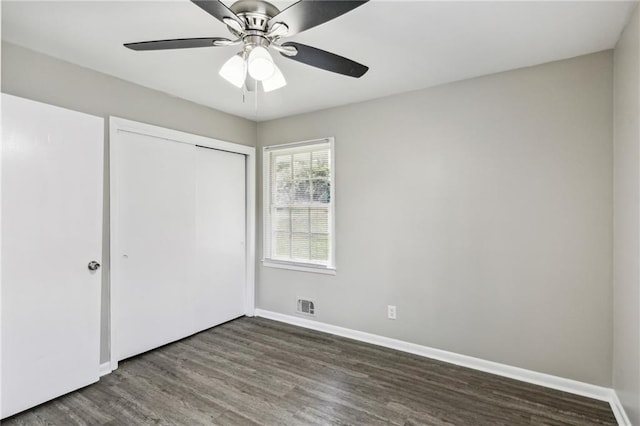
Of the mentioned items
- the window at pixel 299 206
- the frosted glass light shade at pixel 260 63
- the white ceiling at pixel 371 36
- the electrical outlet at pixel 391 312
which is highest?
the white ceiling at pixel 371 36

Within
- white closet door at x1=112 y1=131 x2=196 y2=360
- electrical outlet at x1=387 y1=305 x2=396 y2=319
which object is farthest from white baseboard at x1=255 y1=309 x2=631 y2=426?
white closet door at x1=112 y1=131 x2=196 y2=360

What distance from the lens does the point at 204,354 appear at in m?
3.07

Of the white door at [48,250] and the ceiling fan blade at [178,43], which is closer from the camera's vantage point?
the ceiling fan blade at [178,43]

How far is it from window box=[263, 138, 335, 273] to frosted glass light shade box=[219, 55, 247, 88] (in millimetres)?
1744

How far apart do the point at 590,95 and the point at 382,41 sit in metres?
1.58

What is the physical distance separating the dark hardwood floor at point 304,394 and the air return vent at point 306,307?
0.60 metres

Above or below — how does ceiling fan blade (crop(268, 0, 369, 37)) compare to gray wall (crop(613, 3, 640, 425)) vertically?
above

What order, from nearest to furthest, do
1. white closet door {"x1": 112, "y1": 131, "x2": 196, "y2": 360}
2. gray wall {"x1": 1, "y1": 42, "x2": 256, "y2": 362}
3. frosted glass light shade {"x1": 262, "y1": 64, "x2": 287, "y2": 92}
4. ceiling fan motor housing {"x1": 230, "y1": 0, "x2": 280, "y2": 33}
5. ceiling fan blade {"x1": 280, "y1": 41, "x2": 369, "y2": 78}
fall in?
ceiling fan motor housing {"x1": 230, "y1": 0, "x2": 280, "y2": 33} → ceiling fan blade {"x1": 280, "y1": 41, "x2": 369, "y2": 78} → frosted glass light shade {"x1": 262, "y1": 64, "x2": 287, "y2": 92} → gray wall {"x1": 1, "y1": 42, "x2": 256, "y2": 362} → white closet door {"x1": 112, "y1": 131, "x2": 196, "y2": 360}

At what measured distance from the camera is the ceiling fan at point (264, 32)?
1.33 meters

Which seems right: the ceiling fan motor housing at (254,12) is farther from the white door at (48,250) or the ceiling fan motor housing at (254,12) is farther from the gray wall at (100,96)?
the gray wall at (100,96)

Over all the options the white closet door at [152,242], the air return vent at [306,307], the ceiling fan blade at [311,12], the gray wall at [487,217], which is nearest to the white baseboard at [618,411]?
the gray wall at [487,217]

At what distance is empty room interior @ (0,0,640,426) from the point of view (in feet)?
6.57

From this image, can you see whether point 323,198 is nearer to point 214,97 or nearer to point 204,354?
point 214,97

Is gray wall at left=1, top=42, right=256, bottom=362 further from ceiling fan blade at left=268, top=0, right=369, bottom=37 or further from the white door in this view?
ceiling fan blade at left=268, top=0, right=369, bottom=37
